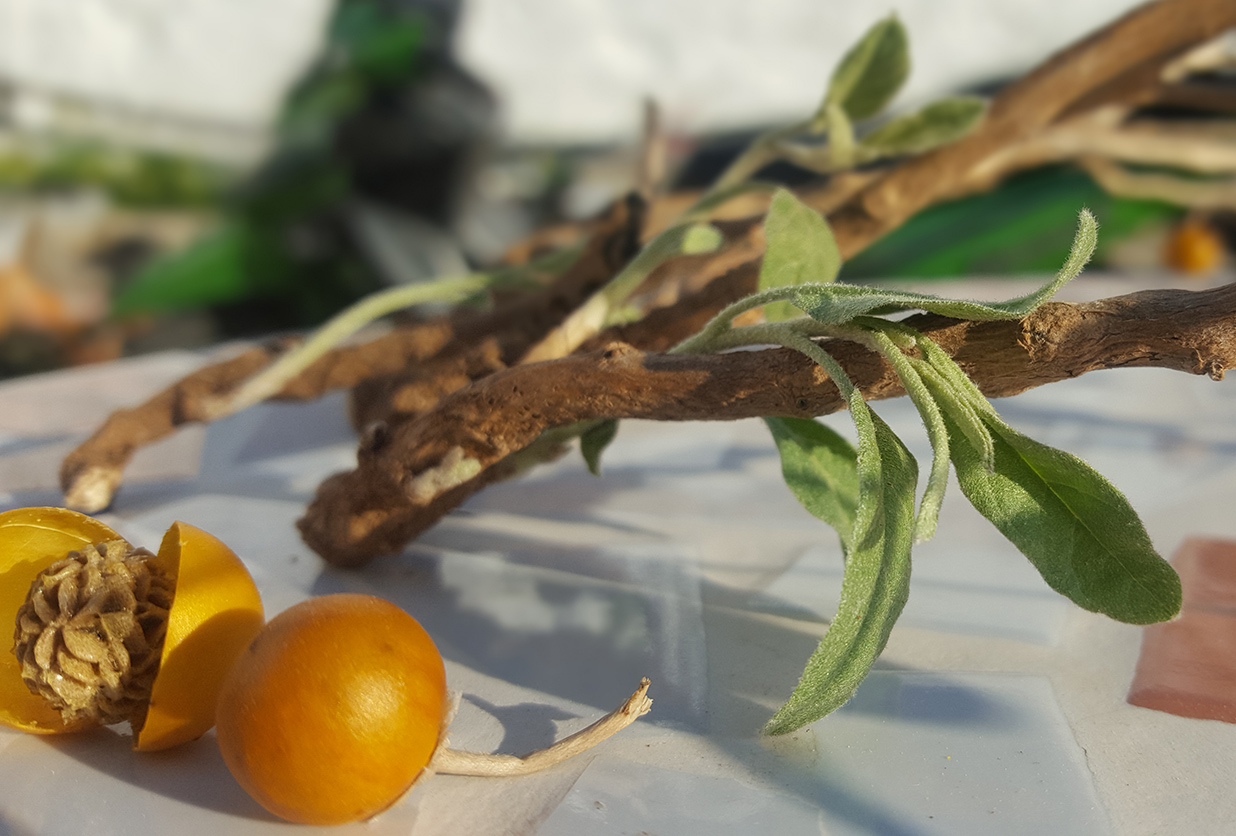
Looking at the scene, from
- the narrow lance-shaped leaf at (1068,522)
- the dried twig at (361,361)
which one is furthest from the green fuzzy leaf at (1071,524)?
the dried twig at (361,361)

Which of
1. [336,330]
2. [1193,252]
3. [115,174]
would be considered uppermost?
[1193,252]

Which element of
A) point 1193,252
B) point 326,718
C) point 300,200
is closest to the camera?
point 326,718

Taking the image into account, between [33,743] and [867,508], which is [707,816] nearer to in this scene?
[867,508]

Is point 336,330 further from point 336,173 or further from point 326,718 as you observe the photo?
point 336,173

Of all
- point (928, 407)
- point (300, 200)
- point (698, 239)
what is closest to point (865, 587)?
point (928, 407)

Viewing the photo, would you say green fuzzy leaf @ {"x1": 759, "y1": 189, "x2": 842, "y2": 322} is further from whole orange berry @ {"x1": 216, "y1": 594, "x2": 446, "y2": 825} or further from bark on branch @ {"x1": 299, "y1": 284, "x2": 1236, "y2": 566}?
whole orange berry @ {"x1": 216, "y1": 594, "x2": 446, "y2": 825}

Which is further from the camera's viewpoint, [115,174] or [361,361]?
[115,174]

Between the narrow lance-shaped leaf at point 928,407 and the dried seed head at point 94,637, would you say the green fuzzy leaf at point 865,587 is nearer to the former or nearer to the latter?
the narrow lance-shaped leaf at point 928,407
